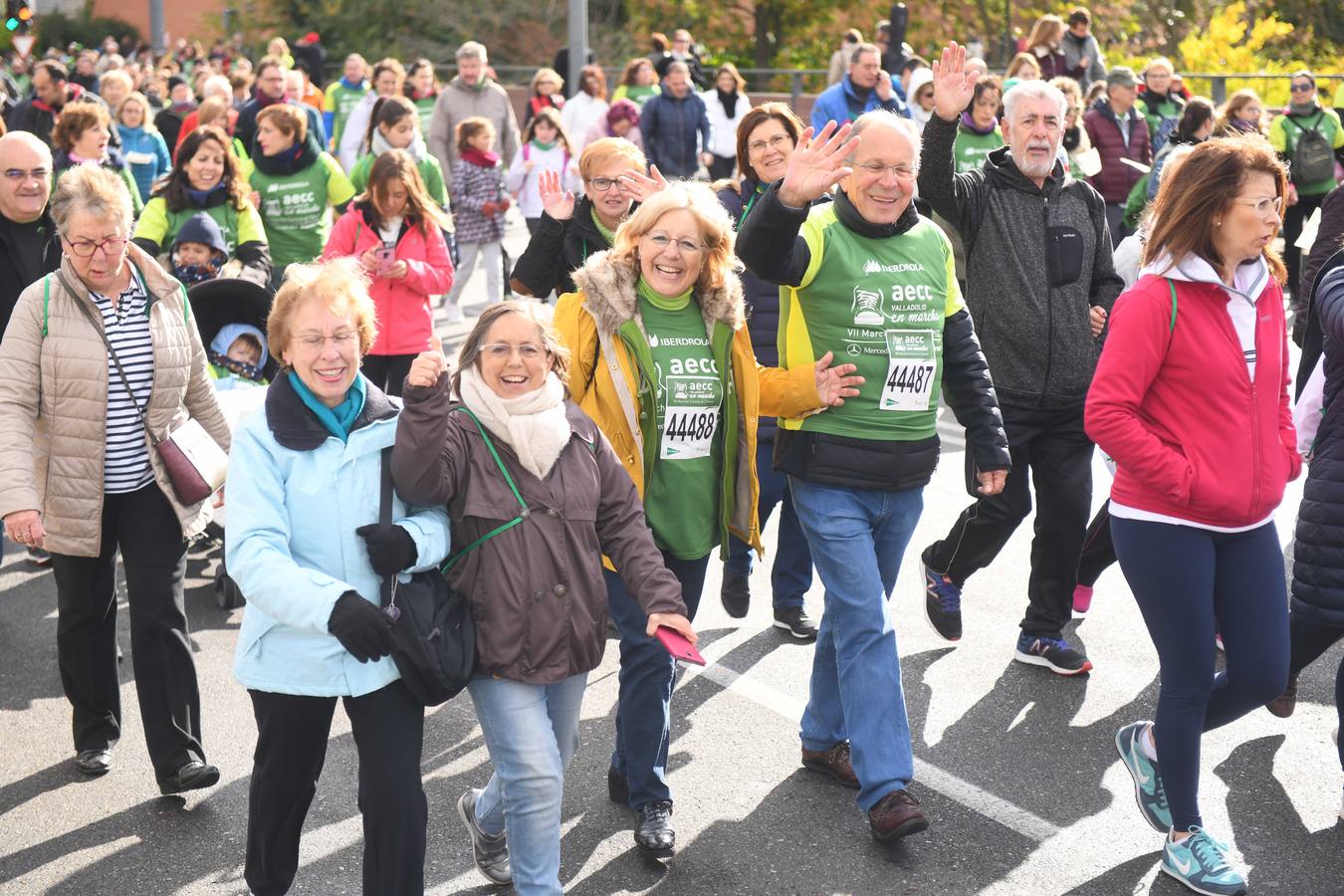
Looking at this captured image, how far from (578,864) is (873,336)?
1755mm

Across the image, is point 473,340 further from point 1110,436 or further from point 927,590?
point 927,590

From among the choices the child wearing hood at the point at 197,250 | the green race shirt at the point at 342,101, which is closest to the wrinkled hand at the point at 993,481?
the child wearing hood at the point at 197,250

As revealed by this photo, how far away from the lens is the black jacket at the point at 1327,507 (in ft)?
16.0

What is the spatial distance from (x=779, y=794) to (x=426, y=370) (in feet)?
6.78

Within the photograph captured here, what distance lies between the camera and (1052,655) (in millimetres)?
6320

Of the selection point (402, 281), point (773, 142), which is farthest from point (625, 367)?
point (402, 281)

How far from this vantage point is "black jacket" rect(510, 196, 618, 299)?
5957 millimetres

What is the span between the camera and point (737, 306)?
4840mm

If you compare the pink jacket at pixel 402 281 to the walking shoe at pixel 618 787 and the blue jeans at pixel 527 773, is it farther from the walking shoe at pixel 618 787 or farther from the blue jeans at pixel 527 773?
the blue jeans at pixel 527 773

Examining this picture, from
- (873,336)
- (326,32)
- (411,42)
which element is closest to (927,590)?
(873,336)

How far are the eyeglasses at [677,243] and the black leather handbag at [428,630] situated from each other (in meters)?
1.04

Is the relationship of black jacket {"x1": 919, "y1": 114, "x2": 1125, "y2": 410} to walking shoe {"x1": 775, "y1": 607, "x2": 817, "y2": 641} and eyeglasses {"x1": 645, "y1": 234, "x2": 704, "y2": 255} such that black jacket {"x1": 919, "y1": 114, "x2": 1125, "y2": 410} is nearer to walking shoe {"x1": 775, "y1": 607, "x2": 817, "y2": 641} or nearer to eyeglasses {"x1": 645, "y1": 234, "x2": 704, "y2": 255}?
walking shoe {"x1": 775, "y1": 607, "x2": 817, "y2": 641}

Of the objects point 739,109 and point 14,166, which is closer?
point 14,166

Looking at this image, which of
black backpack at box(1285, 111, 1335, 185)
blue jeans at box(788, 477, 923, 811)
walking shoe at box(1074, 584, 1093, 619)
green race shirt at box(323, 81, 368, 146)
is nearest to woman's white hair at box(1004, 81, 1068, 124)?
blue jeans at box(788, 477, 923, 811)
